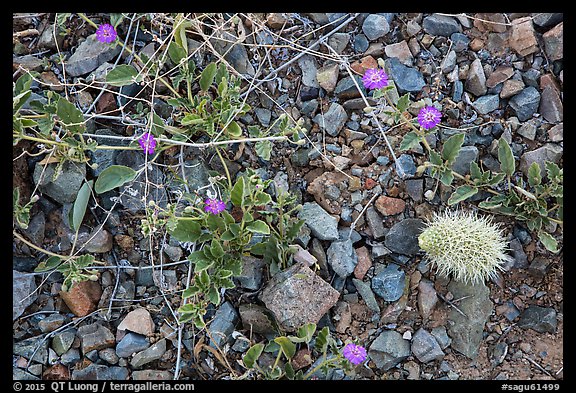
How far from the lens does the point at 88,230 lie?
10.3 ft

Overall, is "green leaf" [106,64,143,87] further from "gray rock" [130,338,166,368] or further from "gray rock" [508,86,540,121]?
"gray rock" [508,86,540,121]

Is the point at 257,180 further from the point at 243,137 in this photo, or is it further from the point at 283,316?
the point at 283,316

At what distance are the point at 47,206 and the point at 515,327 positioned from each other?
8.77 feet

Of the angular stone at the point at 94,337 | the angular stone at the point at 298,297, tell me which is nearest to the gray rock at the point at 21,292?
the angular stone at the point at 94,337

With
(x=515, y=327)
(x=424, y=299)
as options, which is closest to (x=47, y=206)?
(x=424, y=299)

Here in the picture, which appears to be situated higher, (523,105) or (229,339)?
(523,105)

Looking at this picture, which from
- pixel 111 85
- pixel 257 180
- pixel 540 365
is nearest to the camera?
pixel 257 180

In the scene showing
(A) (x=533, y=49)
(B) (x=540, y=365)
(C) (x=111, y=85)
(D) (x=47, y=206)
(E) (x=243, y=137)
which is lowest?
A: (B) (x=540, y=365)

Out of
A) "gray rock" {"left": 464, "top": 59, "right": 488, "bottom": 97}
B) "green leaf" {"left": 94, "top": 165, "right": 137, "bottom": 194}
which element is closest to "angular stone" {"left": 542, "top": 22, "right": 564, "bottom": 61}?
"gray rock" {"left": 464, "top": 59, "right": 488, "bottom": 97}

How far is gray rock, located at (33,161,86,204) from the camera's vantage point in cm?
308

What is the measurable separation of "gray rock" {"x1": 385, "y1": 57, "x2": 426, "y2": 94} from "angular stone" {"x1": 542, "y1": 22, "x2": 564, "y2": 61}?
744 millimetres

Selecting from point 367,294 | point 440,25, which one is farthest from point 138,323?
point 440,25

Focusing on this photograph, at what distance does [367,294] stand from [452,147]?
36.2 inches

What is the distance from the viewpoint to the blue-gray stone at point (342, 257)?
3061mm
